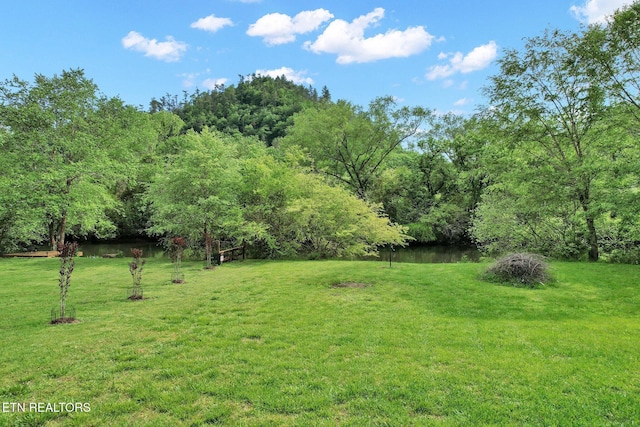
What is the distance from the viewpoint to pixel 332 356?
5.01 m

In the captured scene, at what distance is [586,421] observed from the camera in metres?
3.46

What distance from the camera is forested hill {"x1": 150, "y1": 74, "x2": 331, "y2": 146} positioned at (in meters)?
67.9

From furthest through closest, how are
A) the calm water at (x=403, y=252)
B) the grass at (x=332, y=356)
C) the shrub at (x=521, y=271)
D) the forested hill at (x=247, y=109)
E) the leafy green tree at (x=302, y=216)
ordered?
the forested hill at (x=247, y=109), the calm water at (x=403, y=252), the leafy green tree at (x=302, y=216), the shrub at (x=521, y=271), the grass at (x=332, y=356)

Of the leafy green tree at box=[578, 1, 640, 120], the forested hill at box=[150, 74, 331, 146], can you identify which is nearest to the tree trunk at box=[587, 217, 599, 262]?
the leafy green tree at box=[578, 1, 640, 120]

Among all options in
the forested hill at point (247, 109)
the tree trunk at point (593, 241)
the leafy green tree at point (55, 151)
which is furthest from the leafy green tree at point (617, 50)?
the forested hill at point (247, 109)

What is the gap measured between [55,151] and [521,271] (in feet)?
76.9

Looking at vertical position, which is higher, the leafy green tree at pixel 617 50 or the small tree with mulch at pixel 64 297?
the leafy green tree at pixel 617 50

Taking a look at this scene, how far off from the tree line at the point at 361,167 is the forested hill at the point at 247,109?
3641 centimetres

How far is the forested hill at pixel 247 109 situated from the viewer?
223 feet

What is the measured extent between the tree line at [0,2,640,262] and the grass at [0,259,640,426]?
6159 millimetres

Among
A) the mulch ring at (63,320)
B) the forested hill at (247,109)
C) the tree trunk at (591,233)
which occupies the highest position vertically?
the forested hill at (247,109)

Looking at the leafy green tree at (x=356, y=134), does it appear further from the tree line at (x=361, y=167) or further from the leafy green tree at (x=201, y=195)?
the leafy green tree at (x=201, y=195)

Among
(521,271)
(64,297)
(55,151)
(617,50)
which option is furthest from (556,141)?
(55,151)

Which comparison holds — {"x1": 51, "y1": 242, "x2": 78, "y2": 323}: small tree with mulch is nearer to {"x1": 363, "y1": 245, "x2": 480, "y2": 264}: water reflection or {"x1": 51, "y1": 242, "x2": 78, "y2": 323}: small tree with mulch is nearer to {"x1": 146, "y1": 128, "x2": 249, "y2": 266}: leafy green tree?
{"x1": 146, "y1": 128, "x2": 249, "y2": 266}: leafy green tree
